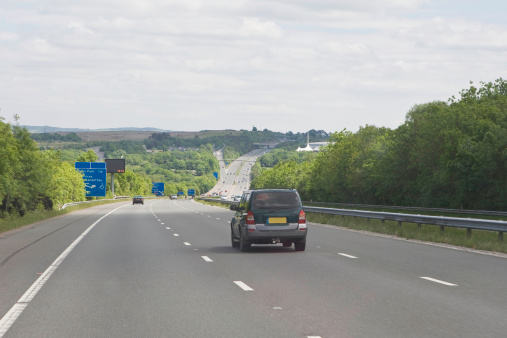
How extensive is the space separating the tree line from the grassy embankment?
27183 mm

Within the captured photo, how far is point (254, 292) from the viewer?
12016 millimetres

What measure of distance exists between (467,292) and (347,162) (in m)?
100

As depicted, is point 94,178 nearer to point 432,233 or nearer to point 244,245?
point 432,233

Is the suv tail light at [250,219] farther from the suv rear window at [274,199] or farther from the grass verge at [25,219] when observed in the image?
the grass verge at [25,219]

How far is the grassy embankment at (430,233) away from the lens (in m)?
21.3

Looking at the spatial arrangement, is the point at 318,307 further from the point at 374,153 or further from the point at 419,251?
the point at 374,153

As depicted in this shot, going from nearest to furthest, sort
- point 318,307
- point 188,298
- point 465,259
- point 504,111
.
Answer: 1. point 318,307
2. point 188,298
3. point 465,259
4. point 504,111

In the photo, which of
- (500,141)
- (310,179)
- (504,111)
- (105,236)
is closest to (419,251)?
(105,236)

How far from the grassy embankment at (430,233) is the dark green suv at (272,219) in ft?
16.7

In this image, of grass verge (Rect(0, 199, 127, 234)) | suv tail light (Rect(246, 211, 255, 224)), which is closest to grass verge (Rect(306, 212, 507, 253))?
suv tail light (Rect(246, 211, 255, 224))

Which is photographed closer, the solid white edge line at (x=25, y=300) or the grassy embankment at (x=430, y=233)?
the solid white edge line at (x=25, y=300)

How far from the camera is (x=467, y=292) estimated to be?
1186cm

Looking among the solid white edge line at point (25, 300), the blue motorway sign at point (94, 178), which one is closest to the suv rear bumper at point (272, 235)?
the solid white edge line at point (25, 300)

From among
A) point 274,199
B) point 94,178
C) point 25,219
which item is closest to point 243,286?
point 274,199
